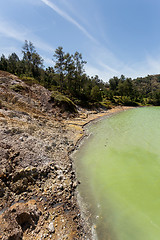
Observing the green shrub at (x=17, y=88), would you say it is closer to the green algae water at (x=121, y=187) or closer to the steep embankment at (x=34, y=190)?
the steep embankment at (x=34, y=190)

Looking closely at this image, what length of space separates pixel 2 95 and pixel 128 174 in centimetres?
2323

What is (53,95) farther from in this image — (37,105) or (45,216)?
(45,216)

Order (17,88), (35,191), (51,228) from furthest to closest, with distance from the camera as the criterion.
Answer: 1. (17,88)
2. (35,191)
3. (51,228)

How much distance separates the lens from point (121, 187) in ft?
28.6

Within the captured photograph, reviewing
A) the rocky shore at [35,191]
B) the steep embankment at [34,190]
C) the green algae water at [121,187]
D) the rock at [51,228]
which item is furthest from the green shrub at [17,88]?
the rock at [51,228]

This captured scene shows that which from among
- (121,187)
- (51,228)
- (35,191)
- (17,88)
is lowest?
(121,187)

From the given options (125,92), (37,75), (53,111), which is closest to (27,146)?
(53,111)

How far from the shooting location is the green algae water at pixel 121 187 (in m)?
6.12

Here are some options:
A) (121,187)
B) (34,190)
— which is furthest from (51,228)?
(121,187)

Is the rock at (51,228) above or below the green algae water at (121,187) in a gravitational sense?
above

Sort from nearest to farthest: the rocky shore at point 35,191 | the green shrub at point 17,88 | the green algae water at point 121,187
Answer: the rocky shore at point 35,191
the green algae water at point 121,187
the green shrub at point 17,88

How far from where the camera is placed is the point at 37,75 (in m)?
51.3

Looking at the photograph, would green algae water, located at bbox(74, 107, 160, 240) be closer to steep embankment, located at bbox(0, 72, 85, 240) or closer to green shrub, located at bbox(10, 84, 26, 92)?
steep embankment, located at bbox(0, 72, 85, 240)

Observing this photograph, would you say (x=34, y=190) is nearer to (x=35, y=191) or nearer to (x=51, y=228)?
(x=35, y=191)
